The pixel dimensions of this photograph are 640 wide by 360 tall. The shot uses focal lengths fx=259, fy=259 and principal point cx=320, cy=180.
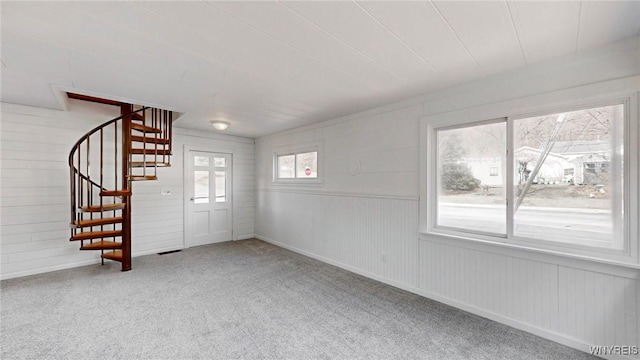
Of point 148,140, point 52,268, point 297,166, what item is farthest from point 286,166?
point 52,268

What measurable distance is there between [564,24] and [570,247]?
5.60ft

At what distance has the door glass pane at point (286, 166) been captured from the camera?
5.20 m

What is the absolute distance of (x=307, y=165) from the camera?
4.84m

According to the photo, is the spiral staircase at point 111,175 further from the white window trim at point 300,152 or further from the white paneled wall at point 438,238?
the white paneled wall at point 438,238

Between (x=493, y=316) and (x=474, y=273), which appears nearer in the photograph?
(x=493, y=316)

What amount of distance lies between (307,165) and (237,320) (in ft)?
9.52

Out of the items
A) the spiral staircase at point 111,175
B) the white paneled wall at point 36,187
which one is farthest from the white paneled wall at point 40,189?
the spiral staircase at point 111,175

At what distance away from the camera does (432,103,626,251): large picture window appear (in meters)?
2.03

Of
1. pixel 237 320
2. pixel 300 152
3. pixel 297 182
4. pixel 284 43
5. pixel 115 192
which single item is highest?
pixel 284 43

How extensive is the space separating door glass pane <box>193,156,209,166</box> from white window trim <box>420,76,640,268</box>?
4333mm

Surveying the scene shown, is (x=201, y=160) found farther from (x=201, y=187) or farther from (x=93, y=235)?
(x=93, y=235)

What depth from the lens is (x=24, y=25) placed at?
1.67 m

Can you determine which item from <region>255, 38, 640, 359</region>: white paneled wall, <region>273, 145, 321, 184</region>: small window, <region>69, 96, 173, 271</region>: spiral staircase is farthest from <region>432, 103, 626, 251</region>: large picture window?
<region>69, 96, 173, 271</region>: spiral staircase

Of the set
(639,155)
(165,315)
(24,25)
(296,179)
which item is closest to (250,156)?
(296,179)
